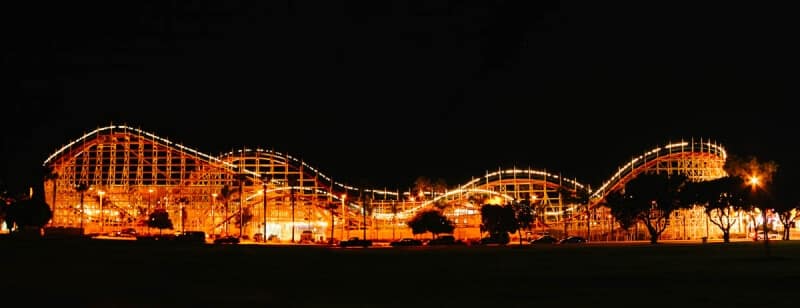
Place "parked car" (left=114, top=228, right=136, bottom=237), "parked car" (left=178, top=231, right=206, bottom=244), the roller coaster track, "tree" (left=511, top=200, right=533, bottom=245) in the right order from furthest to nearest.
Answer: "parked car" (left=114, top=228, right=136, bottom=237)
the roller coaster track
"tree" (left=511, top=200, right=533, bottom=245)
"parked car" (left=178, top=231, right=206, bottom=244)

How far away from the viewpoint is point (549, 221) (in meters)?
70.8

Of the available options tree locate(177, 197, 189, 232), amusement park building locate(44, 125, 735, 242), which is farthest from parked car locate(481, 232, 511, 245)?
tree locate(177, 197, 189, 232)

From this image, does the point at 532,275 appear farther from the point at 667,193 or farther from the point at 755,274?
the point at 667,193

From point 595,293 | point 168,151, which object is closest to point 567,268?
point 595,293

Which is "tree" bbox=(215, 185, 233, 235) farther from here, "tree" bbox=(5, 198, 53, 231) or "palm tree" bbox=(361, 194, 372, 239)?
"tree" bbox=(5, 198, 53, 231)

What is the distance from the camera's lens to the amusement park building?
64.4 meters

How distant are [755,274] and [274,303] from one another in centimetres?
1206

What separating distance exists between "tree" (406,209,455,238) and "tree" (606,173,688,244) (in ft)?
41.0

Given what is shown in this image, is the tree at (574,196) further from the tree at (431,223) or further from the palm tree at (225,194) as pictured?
the palm tree at (225,194)

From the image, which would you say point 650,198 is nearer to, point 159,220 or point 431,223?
point 431,223

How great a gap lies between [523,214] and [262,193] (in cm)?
2124

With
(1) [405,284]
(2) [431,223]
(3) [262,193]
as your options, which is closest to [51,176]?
(3) [262,193]

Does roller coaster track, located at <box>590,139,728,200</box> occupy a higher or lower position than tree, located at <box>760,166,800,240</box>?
higher

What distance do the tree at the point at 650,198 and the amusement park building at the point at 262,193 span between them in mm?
6798
